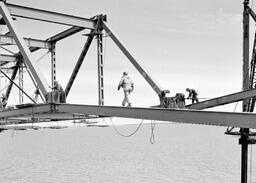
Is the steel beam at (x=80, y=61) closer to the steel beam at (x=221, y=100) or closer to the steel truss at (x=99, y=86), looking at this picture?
the steel truss at (x=99, y=86)

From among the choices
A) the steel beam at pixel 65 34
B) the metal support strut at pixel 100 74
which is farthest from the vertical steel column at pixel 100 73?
the steel beam at pixel 65 34

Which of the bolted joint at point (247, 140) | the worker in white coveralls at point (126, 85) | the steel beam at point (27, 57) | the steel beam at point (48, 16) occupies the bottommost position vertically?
the bolted joint at point (247, 140)

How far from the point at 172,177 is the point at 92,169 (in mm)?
13578

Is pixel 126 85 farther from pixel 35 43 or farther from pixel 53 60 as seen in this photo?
pixel 35 43

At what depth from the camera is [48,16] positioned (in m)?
21.8

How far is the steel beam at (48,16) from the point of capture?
20594 mm

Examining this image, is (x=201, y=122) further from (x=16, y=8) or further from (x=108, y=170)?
(x=108, y=170)

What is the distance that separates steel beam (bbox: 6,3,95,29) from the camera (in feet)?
67.6

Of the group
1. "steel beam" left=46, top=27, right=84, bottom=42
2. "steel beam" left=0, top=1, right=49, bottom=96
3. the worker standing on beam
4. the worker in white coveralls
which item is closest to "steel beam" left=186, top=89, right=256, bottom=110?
the worker standing on beam

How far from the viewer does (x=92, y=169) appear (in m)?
57.1

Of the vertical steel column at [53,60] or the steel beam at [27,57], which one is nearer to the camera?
the steel beam at [27,57]

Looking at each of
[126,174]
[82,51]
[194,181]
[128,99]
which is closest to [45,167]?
[126,174]

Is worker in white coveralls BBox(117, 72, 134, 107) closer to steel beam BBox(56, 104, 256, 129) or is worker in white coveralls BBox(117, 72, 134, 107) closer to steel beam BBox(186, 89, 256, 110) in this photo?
steel beam BBox(56, 104, 256, 129)

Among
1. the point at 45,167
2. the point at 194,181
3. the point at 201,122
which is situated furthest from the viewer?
the point at 45,167
